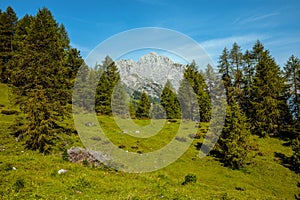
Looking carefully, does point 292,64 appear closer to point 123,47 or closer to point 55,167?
point 123,47

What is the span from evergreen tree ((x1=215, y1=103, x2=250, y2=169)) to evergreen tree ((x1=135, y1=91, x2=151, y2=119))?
39700 mm

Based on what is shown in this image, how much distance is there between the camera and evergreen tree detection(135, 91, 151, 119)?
74.6 meters

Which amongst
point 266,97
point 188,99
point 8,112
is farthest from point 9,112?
point 266,97

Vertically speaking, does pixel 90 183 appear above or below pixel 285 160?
above

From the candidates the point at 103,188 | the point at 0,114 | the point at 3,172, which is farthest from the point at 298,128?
the point at 0,114

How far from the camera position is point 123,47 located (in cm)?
1969

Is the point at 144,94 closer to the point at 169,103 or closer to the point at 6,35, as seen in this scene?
the point at 169,103

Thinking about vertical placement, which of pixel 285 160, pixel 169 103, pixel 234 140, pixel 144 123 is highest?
pixel 169 103

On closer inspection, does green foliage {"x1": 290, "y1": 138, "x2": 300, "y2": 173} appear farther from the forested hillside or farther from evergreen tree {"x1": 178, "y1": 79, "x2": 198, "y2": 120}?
evergreen tree {"x1": 178, "y1": 79, "x2": 198, "y2": 120}

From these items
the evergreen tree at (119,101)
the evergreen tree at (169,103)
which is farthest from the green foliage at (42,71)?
the evergreen tree at (169,103)

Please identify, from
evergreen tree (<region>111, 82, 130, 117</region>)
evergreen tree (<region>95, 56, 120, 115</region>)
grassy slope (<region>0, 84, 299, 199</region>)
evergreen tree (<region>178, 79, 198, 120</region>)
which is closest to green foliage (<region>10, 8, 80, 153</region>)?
grassy slope (<region>0, 84, 299, 199</region>)

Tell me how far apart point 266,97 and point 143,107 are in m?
34.6

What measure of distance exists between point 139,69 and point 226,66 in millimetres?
45039

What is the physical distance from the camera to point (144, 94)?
73.1 m
